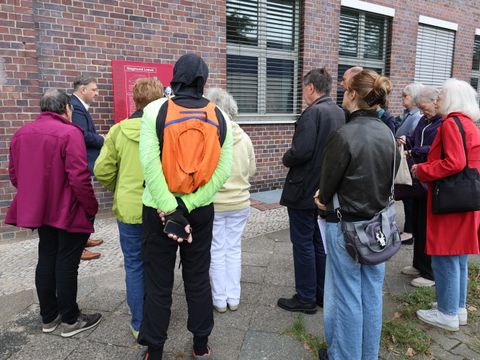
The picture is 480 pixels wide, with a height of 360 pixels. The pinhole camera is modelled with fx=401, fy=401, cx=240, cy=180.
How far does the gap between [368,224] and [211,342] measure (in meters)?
1.48

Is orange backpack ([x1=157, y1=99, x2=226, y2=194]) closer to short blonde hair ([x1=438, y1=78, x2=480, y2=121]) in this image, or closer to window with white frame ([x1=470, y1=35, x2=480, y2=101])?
short blonde hair ([x1=438, y1=78, x2=480, y2=121])

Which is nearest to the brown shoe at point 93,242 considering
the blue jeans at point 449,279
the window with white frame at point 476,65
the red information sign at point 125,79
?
the red information sign at point 125,79

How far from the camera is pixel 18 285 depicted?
3775 millimetres

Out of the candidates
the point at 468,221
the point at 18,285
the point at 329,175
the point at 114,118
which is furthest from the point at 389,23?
the point at 18,285

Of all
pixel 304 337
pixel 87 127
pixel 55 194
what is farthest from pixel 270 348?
pixel 87 127

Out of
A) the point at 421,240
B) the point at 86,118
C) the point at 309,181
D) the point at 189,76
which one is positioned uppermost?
the point at 189,76

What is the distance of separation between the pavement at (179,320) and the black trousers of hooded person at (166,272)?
0.44 meters

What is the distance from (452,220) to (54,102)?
3.01 metres

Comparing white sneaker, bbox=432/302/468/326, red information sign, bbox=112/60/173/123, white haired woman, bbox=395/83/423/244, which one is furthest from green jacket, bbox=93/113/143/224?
white haired woman, bbox=395/83/423/244

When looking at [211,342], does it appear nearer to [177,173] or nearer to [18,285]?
[177,173]

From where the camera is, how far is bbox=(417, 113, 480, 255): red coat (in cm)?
281

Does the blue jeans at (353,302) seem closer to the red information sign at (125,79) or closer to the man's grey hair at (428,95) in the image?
the man's grey hair at (428,95)

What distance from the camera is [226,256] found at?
10.7 feet

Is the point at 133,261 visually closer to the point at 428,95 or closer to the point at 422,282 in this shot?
the point at 422,282
